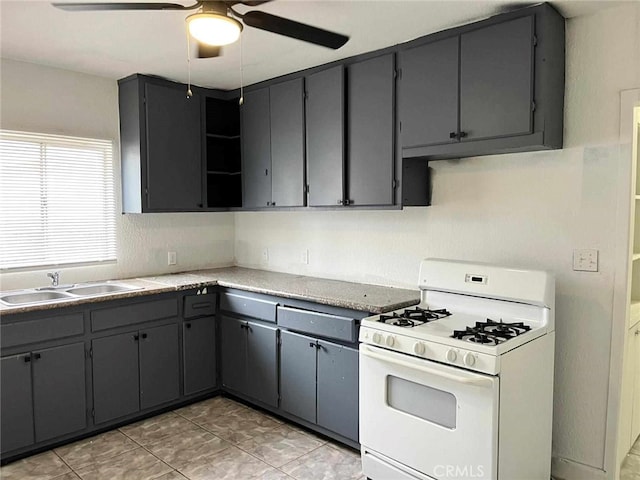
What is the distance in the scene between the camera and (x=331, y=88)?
3334mm

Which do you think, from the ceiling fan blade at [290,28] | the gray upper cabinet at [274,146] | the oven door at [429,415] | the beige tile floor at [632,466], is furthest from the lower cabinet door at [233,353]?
the beige tile floor at [632,466]

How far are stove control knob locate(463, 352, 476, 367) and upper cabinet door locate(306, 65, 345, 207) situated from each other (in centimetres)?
146

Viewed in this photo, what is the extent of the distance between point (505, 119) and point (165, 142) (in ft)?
8.11

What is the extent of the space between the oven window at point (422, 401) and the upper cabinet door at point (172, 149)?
2.24 metres

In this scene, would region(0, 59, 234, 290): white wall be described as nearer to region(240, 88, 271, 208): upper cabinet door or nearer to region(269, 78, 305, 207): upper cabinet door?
region(240, 88, 271, 208): upper cabinet door

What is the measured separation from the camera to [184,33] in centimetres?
279

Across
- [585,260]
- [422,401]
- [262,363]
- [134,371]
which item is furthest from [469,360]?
[134,371]

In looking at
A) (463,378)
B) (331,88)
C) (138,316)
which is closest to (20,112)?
(138,316)

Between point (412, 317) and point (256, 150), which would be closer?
point (412, 317)

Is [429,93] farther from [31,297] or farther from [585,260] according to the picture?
[31,297]

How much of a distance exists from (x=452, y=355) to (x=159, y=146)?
2.67 m

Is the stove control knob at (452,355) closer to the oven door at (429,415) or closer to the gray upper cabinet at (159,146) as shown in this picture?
the oven door at (429,415)

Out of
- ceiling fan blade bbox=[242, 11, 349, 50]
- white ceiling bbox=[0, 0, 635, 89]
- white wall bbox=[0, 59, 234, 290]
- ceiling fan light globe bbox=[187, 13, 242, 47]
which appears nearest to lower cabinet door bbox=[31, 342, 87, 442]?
white wall bbox=[0, 59, 234, 290]

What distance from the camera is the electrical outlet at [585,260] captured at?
2.53 metres
